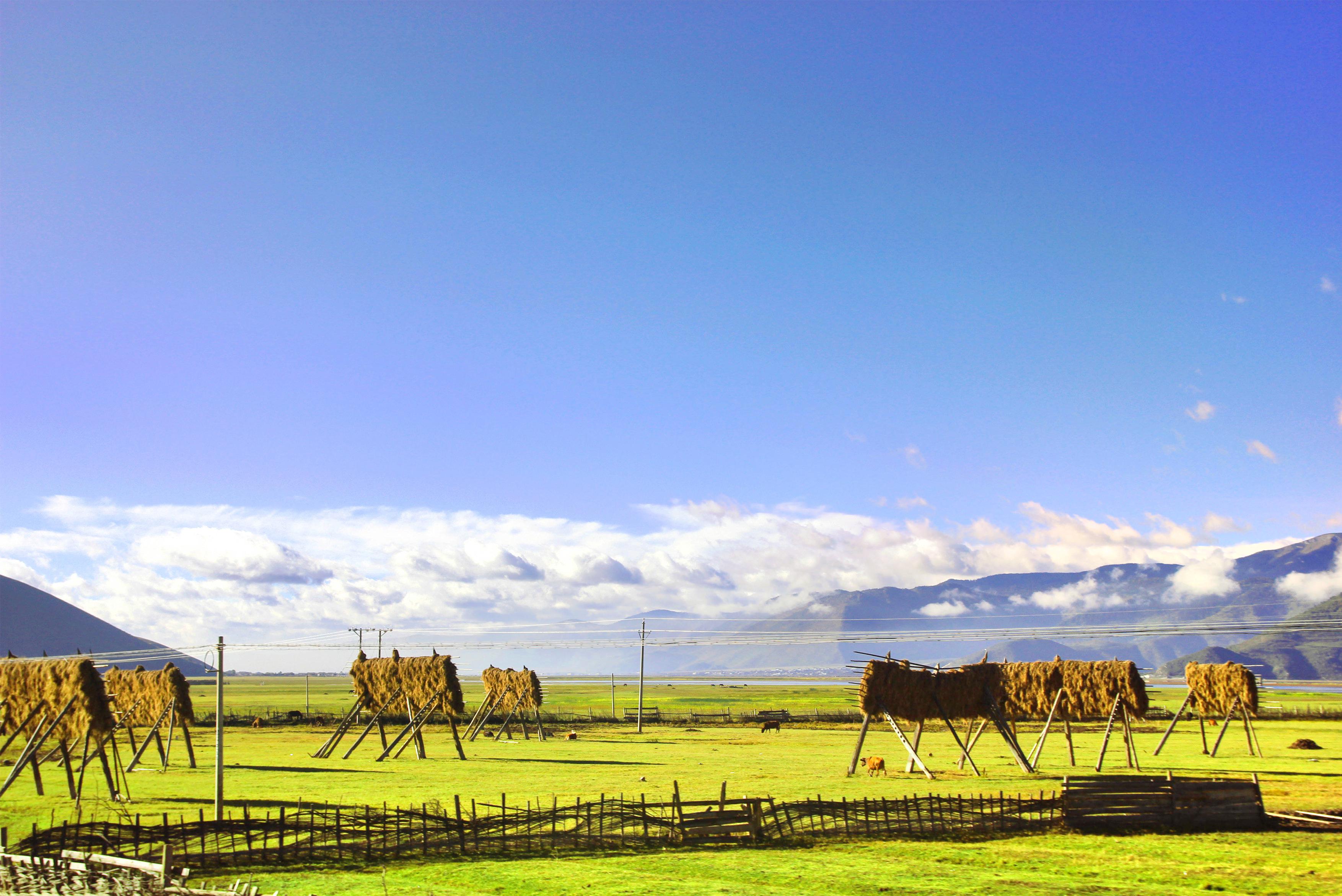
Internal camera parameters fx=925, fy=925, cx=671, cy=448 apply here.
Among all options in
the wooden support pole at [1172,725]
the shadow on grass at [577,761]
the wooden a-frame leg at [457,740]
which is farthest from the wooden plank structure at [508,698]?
the wooden support pole at [1172,725]

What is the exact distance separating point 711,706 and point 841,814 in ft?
375

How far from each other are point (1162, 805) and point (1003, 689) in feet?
53.0

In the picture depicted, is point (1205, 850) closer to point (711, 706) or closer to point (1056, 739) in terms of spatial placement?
point (1056, 739)

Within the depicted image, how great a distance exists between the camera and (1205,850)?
773 inches

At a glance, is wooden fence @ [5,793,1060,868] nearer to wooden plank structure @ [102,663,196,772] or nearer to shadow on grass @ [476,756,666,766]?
wooden plank structure @ [102,663,196,772]

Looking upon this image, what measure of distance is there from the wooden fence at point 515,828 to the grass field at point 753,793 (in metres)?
0.88

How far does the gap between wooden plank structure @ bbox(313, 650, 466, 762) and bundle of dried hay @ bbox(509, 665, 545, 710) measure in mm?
9216

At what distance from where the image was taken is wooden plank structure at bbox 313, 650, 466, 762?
45719 mm

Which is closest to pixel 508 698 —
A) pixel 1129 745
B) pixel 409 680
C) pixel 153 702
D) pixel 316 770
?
pixel 409 680

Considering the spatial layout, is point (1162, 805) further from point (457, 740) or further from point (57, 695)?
point (57, 695)

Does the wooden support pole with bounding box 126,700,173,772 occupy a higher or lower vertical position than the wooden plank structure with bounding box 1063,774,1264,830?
higher

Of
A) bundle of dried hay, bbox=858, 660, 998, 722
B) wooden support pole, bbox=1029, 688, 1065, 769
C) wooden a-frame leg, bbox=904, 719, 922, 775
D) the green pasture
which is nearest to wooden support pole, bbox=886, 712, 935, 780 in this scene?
wooden a-frame leg, bbox=904, 719, 922, 775

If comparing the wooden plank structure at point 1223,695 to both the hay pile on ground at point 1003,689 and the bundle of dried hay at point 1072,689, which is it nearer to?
the bundle of dried hay at point 1072,689

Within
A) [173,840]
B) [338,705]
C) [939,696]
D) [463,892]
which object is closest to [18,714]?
[173,840]
